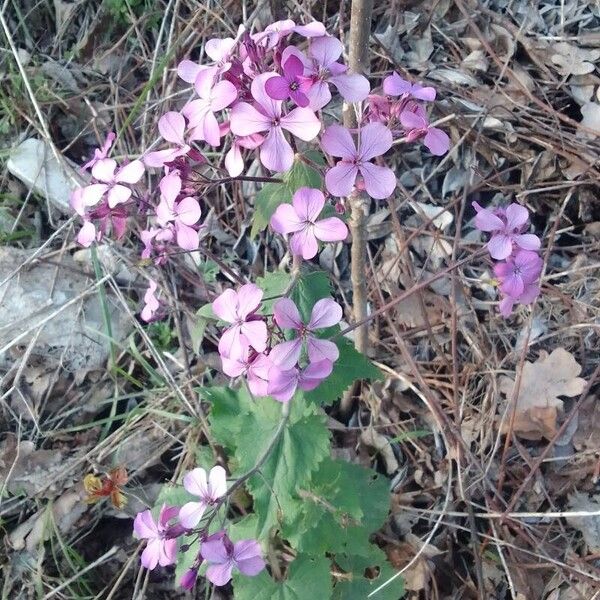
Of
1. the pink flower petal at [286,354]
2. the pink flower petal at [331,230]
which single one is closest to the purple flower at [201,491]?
the pink flower petal at [286,354]

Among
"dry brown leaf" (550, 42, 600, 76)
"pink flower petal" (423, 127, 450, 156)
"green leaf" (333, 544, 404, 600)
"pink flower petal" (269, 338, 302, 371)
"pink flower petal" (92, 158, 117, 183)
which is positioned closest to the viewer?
"pink flower petal" (269, 338, 302, 371)

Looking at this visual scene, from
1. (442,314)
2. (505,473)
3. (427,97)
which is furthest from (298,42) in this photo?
(505,473)

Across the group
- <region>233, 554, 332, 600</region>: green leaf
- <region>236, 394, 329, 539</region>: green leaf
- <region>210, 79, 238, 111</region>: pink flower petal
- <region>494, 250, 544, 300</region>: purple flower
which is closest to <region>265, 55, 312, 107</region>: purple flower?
<region>210, 79, 238, 111</region>: pink flower petal

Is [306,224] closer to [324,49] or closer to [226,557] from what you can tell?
[324,49]

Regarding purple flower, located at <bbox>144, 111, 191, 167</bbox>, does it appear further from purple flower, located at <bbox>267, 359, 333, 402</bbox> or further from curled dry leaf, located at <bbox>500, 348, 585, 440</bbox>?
curled dry leaf, located at <bbox>500, 348, 585, 440</bbox>

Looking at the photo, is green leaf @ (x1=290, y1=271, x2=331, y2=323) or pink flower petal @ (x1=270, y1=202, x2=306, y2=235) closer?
pink flower petal @ (x1=270, y1=202, x2=306, y2=235)

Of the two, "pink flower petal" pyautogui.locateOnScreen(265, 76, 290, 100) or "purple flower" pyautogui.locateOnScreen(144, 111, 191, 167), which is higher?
"pink flower petal" pyautogui.locateOnScreen(265, 76, 290, 100)
